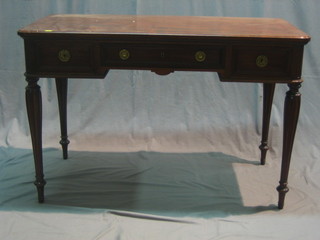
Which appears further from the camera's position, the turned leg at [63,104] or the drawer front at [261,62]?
the turned leg at [63,104]

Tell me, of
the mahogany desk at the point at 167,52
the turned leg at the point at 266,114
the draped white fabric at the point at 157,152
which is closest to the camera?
the mahogany desk at the point at 167,52

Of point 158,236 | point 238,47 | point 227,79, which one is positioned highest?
point 238,47

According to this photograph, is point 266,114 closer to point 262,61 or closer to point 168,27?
point 262,61

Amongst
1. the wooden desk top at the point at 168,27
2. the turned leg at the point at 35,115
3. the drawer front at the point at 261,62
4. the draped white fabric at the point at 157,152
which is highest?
the wooden desk top at the point at 168,27

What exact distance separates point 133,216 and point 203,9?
1.28 m

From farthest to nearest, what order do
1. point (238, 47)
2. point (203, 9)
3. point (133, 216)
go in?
point (203, 9), point (133, 216), point (238, 47)

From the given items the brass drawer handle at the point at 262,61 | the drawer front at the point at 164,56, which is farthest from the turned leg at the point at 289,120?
the drawer front at the point at 164,56

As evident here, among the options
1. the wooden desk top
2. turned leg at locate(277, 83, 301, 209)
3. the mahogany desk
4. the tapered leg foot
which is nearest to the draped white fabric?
the tapered leg foot

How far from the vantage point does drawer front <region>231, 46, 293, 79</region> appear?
1887mm

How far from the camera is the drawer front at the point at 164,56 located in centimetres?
190

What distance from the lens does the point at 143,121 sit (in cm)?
291

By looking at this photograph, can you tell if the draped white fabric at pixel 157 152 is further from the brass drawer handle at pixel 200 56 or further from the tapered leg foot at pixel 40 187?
the brass drawer handle at pixel 200 56

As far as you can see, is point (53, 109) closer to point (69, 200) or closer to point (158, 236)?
point (69, 200)

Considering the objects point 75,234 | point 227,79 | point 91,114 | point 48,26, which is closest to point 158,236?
point 75,234
